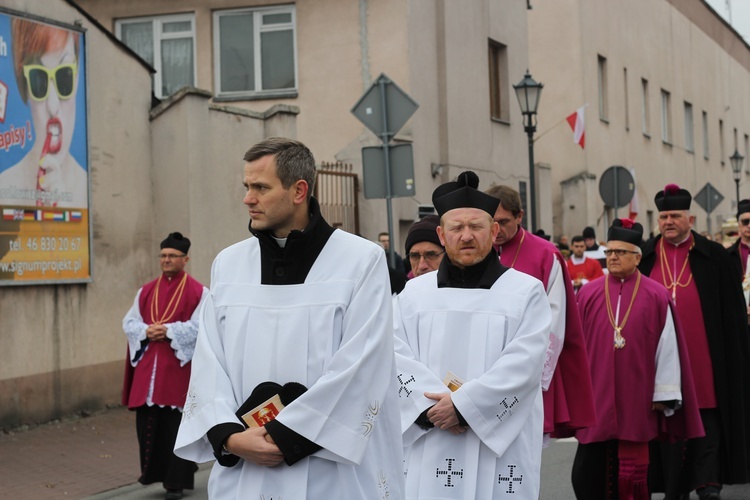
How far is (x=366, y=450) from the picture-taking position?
474 centimetres

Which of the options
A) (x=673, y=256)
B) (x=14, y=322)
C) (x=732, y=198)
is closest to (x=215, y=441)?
(x=673, y=256)

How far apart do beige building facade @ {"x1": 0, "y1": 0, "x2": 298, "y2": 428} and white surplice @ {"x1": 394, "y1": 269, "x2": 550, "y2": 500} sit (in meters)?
7.49

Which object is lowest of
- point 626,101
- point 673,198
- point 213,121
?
point 673,198

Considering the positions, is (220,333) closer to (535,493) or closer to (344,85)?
(535,493)

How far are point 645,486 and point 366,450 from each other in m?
3.96

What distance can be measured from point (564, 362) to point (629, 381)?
1.31 meters

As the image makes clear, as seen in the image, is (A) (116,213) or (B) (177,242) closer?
(B) (177,242)

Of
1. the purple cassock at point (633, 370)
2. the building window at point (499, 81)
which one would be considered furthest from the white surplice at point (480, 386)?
the building window at point (499, 81)

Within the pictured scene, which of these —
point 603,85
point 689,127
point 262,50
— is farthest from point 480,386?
point 689,127

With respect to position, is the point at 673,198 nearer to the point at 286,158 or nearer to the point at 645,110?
the point at 286,158

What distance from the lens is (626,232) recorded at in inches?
335

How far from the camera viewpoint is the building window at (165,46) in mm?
22203

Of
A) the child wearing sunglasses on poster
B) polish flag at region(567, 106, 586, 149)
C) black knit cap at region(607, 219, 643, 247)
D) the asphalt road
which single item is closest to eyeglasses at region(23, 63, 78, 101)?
the child wearing sunglasses on poster

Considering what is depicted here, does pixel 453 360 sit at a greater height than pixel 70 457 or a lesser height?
greater
